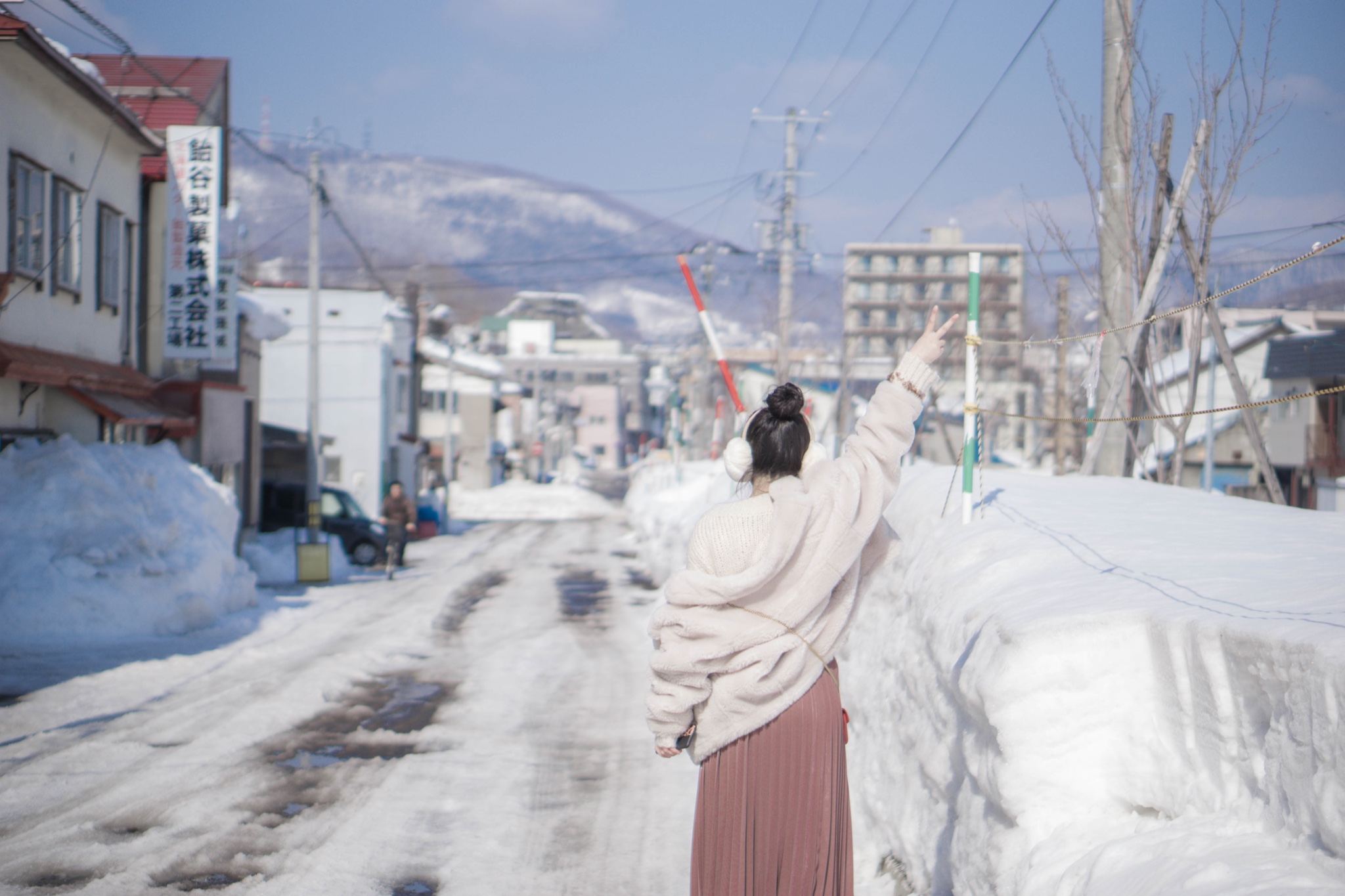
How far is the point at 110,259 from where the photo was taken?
16109mm

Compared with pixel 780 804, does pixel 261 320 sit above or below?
above

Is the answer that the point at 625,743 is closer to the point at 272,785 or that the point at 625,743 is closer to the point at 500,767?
the point at 500,767

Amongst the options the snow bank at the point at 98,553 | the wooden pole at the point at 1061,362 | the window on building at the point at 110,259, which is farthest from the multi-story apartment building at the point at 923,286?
the snow bank at the point at 98,553

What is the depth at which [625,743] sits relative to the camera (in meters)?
7.41

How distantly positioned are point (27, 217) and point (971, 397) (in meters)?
12.1

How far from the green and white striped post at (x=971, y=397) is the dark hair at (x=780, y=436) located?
2897 mm

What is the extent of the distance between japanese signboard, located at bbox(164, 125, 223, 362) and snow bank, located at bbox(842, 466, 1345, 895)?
50.5ft

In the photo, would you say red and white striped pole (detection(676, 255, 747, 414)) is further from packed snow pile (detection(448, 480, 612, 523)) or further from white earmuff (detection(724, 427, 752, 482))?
packed snow pile (detection(448, 480, 612, 523))

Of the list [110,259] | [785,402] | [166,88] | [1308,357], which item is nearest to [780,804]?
[785,402]

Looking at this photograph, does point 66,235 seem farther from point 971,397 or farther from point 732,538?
point 732,538

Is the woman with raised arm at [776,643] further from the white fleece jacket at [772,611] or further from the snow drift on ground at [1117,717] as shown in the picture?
the snow drift on ground at [1117,717]

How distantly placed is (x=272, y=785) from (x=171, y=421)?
36.8ft

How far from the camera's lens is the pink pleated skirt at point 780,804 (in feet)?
10.2

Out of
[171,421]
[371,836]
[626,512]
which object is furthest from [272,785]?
[626,512]
